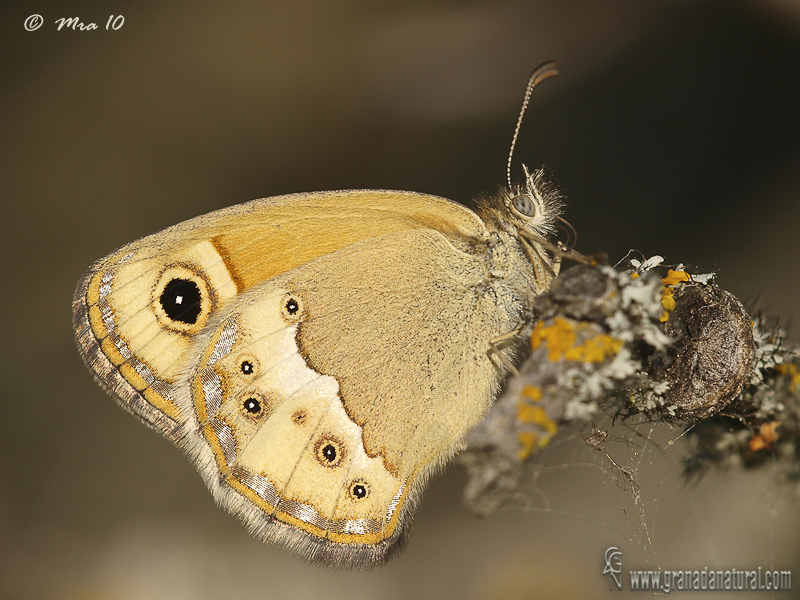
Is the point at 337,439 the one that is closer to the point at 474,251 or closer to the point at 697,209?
the point at 474,251

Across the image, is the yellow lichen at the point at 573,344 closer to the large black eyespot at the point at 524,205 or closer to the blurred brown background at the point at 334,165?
the large black eyespot at the point at 524,205

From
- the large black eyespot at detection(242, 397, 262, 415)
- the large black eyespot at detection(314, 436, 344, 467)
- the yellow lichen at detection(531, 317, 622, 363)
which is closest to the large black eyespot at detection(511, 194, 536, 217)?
the yellow lichen at detection(531, 317, 622, 363)

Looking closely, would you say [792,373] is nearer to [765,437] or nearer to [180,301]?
[765,437]

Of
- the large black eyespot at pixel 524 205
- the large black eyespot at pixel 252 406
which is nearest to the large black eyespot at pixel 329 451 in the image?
the large black eyespot at pixel 252 406

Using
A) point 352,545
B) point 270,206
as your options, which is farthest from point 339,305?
point 352,545

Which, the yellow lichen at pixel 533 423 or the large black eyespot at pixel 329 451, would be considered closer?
the yellow lichen at pixel 533 423

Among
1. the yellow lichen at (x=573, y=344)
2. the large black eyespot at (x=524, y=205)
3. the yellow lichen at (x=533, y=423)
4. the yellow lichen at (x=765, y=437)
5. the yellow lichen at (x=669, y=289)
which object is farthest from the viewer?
the large black eyespot at (x=524, y=205)

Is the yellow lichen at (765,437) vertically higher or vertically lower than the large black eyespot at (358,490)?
higher

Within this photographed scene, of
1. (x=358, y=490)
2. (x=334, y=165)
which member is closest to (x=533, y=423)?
(x=358, y=490)
